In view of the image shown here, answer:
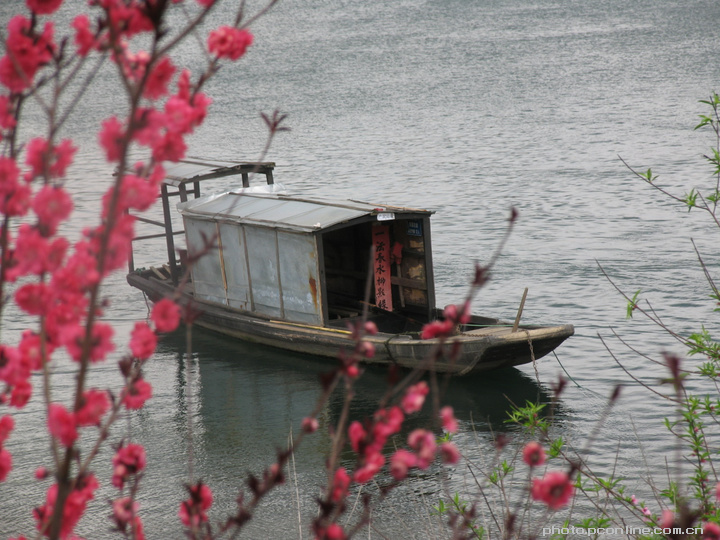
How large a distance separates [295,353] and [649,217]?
44.0 feet

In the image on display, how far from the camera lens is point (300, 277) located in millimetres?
15281

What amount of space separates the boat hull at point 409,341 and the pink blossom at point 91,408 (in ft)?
30.3

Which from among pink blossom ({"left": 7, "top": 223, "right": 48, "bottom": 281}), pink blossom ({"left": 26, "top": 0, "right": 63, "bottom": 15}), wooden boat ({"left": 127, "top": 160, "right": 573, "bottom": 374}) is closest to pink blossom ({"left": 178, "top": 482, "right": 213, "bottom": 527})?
pink blossom ({"left": 7, "top": 223, "right": 48, "bottom": 281})

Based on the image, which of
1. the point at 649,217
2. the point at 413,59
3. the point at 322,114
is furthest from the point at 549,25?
the point at 649,217

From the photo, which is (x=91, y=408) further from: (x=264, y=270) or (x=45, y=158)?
(x=264, y=270)

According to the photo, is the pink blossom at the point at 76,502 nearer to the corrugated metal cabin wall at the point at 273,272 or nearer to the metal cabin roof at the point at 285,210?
the metal cabin roof at the point at 285,210

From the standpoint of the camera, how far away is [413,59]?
62438 mm

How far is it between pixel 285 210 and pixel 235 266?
1.65 meters

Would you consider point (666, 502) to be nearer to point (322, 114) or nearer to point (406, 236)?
point (406, 236)

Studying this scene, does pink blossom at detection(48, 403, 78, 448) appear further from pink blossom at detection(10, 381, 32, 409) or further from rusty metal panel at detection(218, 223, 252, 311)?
rusty metal panel at detection(218, 223, 252, 311)

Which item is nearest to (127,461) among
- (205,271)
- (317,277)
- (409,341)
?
(409,341)

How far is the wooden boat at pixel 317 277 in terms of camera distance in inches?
550

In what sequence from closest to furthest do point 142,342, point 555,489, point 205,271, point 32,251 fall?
point 555,489 → point 32,251 → point 142,342 → point 205,271

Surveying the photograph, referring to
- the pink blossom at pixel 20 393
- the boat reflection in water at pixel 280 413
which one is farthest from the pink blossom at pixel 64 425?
the boat reflection in water at pixel 280 413
